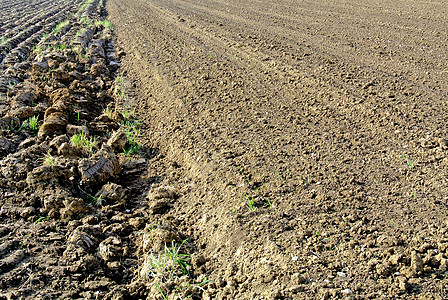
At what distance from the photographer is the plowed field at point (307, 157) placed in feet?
7.73

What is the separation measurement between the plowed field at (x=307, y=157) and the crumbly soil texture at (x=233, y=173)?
0.02m

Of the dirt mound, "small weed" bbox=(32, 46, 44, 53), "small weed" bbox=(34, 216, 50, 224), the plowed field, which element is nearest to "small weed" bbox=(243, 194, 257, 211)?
the plowed field

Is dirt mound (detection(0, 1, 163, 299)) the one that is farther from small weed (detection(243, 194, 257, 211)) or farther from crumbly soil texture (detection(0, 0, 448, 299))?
small weed (detection(243, 194, 257, 211))

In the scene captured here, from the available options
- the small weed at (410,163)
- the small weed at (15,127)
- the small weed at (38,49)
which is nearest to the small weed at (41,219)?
the small weed at (15,127)

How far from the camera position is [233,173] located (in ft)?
11.6

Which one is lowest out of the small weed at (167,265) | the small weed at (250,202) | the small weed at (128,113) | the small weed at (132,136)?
the small weed at (167,265)

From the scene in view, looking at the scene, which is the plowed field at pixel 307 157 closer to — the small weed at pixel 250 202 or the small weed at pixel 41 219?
the small weed at pixel 250 202

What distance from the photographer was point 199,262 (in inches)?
106

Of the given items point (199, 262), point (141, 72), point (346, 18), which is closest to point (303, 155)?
point (199, 262)

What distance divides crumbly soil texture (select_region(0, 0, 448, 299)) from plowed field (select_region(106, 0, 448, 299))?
2 centimetres

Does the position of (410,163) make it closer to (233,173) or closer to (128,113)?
(233,173)

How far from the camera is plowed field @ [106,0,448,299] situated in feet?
7.73

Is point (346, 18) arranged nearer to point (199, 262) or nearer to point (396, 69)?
point (396, 69)

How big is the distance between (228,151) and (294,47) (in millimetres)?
4008
